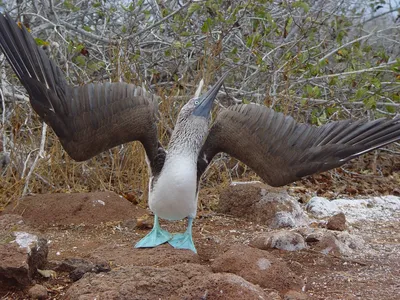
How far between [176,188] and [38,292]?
109 cm

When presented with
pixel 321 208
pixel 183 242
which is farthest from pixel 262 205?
pixel 183 242

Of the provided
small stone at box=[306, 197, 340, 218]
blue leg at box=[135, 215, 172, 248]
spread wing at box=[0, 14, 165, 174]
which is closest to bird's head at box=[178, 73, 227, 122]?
spread wing at box=[0, 14, 165, 174]

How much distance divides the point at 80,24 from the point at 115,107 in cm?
420

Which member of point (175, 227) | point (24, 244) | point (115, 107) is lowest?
point (175, 227)

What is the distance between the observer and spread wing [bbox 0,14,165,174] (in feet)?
11.2

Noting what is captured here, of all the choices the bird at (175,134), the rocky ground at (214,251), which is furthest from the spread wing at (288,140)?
the rocky ground at (214,251)

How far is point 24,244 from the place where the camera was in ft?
10.7

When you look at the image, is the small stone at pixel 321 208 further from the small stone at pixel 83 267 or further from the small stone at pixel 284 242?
the small stone at pixel 83 267

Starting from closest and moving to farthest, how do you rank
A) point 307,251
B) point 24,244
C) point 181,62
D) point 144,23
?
point 24,244, point 307,251, point 181,62, point 144,23

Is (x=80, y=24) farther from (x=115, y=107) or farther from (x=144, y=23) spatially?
(x=115, y=107)

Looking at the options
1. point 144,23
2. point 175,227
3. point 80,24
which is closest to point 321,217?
point 175,227

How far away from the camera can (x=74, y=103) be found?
3543 mm

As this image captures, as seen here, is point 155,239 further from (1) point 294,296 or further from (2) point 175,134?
(1) point 294,296

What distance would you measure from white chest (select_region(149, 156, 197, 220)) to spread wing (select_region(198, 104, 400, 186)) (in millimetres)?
355
